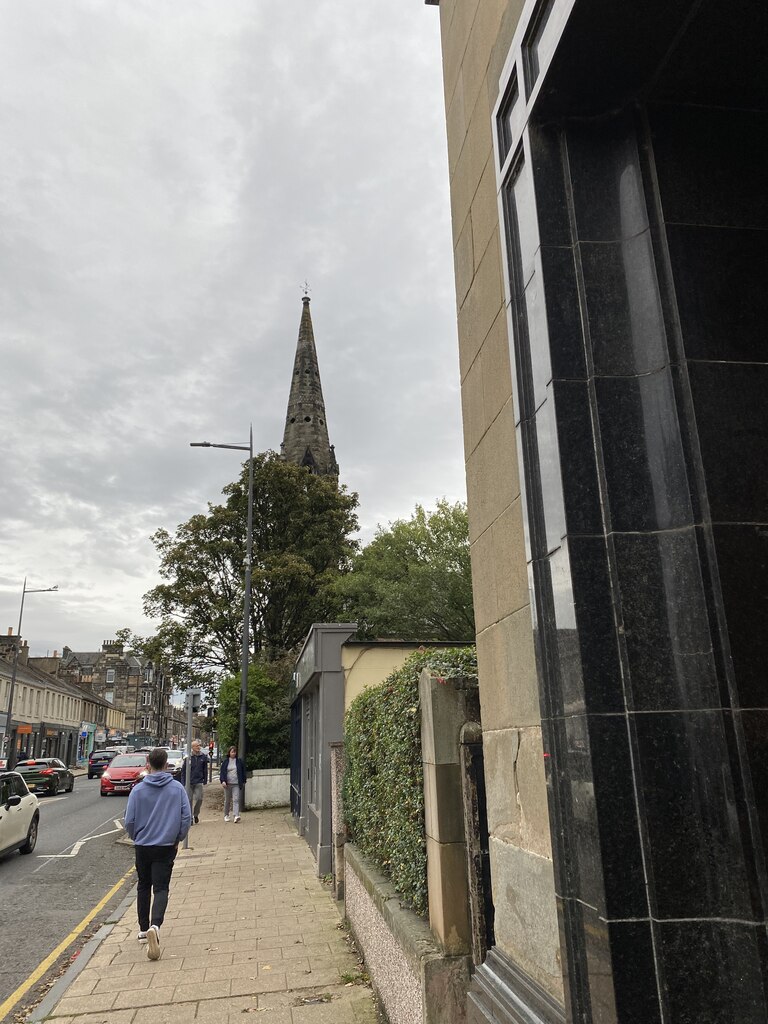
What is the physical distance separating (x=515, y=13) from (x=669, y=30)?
102 cm

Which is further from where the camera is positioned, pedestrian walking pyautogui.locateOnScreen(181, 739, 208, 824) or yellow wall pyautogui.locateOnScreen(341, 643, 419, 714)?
pedestrian walking pyautogui.locateOnScreen(181, 739, 208, 824)

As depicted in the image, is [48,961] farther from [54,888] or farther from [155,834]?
[54,888]

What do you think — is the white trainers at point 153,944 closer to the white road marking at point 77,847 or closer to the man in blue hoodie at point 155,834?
the man in blue hoodie at point 155,834

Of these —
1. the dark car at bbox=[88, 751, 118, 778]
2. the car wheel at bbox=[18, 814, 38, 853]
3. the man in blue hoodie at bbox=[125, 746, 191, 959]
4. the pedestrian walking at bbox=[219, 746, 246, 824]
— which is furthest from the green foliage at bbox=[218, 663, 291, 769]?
the dark car at bbox=[88, 751, 118, 778]

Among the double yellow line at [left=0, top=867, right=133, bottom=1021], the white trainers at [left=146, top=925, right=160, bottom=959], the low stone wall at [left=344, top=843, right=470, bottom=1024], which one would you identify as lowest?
the double yellow line at [left=0, top=867, right=133, bottom=1021]

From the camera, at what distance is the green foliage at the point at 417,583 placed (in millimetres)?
28656

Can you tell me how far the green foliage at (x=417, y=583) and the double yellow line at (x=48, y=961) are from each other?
1866cm

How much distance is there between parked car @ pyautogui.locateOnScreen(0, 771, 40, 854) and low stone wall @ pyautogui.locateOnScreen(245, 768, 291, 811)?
7.96 meters

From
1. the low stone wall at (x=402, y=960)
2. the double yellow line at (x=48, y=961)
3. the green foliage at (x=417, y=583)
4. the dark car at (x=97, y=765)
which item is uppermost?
the green foliage at (x=417, y=583)

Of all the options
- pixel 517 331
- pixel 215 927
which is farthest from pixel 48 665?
pixel 517 331

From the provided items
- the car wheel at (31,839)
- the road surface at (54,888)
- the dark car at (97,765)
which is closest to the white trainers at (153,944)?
the road surface at (54,888)

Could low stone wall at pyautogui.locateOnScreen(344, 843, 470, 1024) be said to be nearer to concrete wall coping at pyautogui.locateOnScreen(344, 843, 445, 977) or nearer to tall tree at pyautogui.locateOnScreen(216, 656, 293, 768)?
concrete wall coping at pyautogui.locateOnScreen(344, 843, 445, 977)

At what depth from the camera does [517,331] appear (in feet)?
10.9

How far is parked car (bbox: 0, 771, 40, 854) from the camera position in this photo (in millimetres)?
12726
